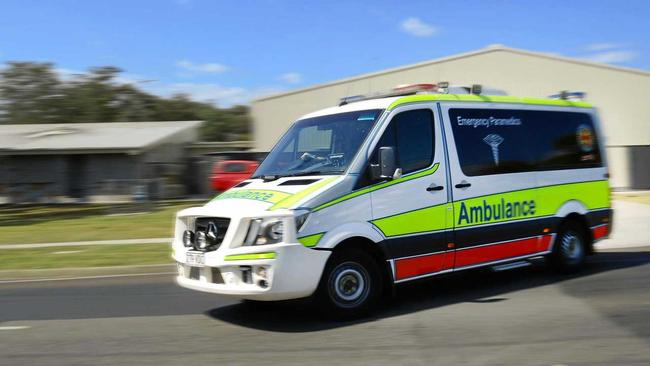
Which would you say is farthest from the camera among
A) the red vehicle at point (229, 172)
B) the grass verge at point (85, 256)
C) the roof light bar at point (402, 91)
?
the red vehicle at point (229, 172)

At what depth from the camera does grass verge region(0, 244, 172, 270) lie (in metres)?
10.9

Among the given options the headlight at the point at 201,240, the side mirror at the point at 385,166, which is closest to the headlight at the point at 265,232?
the headlight at the point at 201,240

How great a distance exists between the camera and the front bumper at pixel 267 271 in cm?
576

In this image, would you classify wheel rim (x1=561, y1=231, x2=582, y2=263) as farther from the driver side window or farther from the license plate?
the license plate

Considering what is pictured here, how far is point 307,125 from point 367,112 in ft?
3.15

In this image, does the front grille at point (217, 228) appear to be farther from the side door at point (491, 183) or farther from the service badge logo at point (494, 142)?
the service badge logo at point (494, 142)

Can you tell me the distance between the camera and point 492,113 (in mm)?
7730

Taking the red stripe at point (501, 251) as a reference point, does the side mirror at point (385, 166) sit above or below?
above

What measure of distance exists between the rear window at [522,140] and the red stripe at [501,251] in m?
0.91

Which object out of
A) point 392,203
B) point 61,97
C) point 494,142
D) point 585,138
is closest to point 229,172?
point 585,138

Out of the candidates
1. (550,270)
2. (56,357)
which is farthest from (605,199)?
(56,357)

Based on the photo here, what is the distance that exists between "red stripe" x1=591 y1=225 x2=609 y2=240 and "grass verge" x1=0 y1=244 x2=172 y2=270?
702 centimetres

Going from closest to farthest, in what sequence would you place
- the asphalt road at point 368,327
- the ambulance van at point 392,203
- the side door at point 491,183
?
the asphalt road at point 368,327, the ambulance van at point 392,203, the side door at point 491,183

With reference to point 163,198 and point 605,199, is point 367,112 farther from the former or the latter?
point 163,198
